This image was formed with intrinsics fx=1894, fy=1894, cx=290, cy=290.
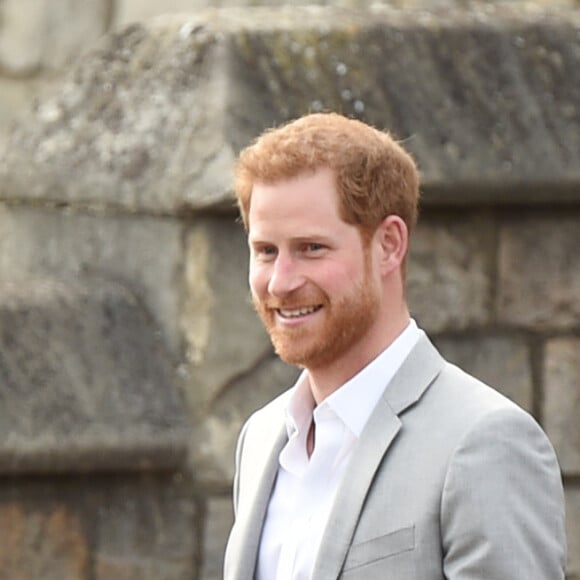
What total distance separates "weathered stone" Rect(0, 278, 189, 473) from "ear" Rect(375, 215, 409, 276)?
1.03m

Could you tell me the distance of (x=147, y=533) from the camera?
3230 millimetres

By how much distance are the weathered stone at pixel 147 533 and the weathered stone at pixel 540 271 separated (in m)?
0.68

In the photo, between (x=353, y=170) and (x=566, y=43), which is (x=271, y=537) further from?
(x=566, y=43)

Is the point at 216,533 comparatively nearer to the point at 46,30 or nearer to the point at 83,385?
the point at 83,385

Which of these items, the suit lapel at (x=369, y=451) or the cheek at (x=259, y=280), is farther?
the cheek at (x=259, y=280)

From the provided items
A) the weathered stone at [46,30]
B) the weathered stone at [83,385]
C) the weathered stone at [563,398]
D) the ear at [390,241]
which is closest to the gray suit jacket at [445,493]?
the ear at [390,241]

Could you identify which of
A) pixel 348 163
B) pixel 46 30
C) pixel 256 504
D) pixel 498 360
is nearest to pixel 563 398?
pixel 498 360

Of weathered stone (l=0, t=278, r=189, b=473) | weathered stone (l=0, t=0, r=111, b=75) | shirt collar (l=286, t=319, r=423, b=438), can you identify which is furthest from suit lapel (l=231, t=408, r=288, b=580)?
weathered stone (l=0, t=0, r=111, b=75)

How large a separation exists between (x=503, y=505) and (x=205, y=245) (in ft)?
4.27

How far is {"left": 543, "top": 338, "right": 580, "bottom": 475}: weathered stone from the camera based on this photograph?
3469mm

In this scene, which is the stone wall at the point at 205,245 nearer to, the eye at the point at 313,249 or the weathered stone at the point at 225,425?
the weathered stone at the point at 225,425

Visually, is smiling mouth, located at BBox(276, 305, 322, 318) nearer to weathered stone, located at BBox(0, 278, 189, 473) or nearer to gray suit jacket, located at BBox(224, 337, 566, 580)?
gray suit jacket, located at BBox(224, 337, 566, 580)

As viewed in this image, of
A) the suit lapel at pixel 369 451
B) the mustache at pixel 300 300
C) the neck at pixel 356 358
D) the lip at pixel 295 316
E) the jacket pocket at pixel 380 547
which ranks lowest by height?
the jacket pocket at pixel 380 547

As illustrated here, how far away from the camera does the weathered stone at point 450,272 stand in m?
3.37
